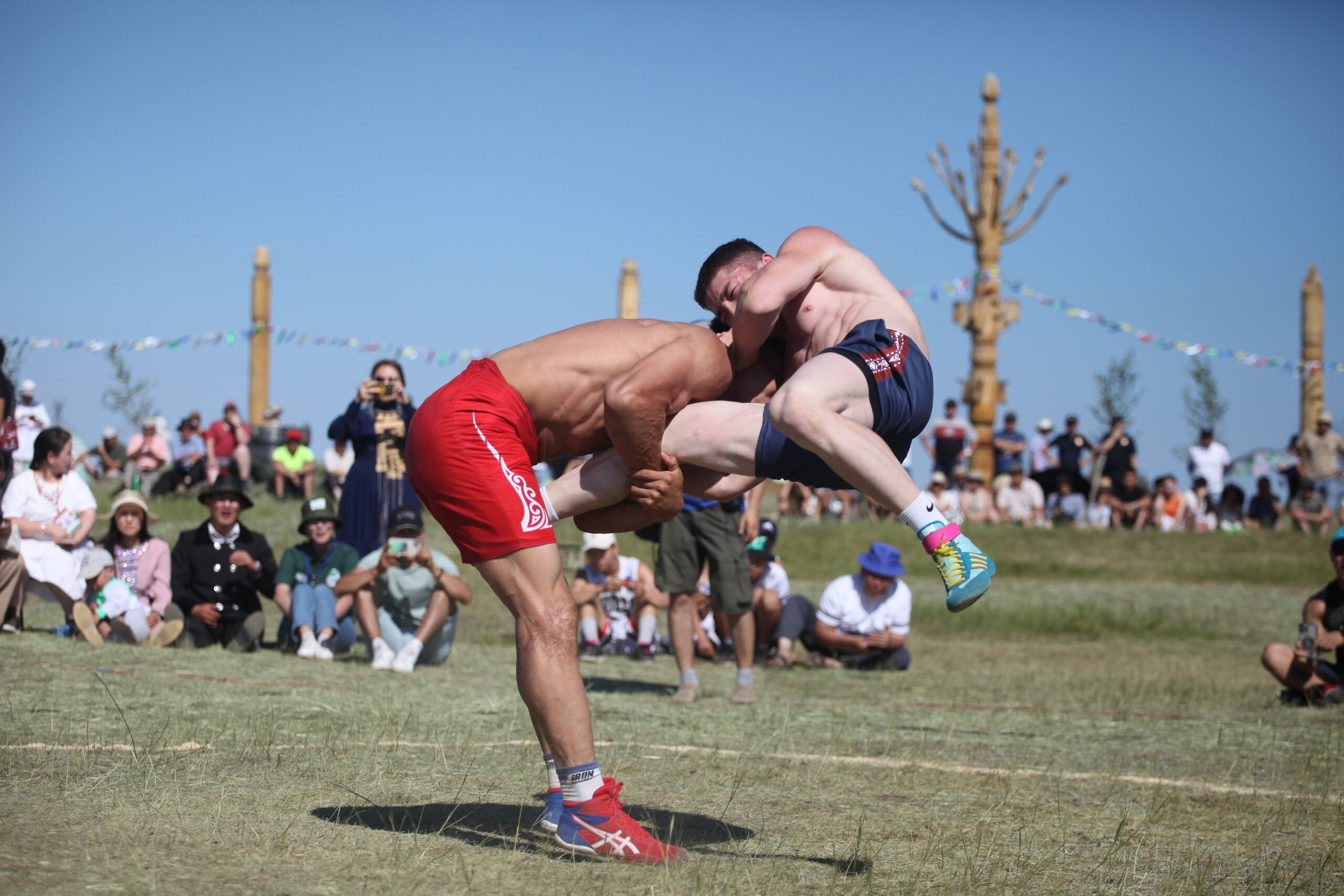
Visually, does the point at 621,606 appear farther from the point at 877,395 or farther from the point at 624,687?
the point at 877,395

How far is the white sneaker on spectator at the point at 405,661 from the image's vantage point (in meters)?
7.95

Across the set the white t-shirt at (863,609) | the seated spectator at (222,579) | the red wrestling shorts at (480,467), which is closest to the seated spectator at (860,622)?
the white t-shirt at (863,609)

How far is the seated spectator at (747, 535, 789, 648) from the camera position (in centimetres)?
1001

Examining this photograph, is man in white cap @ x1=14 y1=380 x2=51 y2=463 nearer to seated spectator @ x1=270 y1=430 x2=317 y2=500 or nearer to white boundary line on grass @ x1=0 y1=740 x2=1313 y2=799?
seated spectator @ x1=270 y1=430 x2=317 y2=500

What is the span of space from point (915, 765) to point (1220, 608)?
381 inches

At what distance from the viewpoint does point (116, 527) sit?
881 cm

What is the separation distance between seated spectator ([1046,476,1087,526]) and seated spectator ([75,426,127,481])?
1361cm

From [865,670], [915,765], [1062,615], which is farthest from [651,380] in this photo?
[1062,615]

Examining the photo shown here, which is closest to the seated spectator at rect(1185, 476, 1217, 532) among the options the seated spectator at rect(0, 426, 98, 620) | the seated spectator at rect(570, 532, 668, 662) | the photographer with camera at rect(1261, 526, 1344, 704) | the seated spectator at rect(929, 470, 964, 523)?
the seated spectator at rect(929, 470, 964, 523)

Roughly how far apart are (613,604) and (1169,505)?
1126cm

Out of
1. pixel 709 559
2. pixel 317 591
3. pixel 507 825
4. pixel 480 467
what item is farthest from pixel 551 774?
pixel 317 591

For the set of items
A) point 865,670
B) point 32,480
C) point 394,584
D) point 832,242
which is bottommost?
point 865,670

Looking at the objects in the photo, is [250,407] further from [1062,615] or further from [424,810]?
[424,810]

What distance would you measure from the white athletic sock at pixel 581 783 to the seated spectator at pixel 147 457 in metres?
15.4
